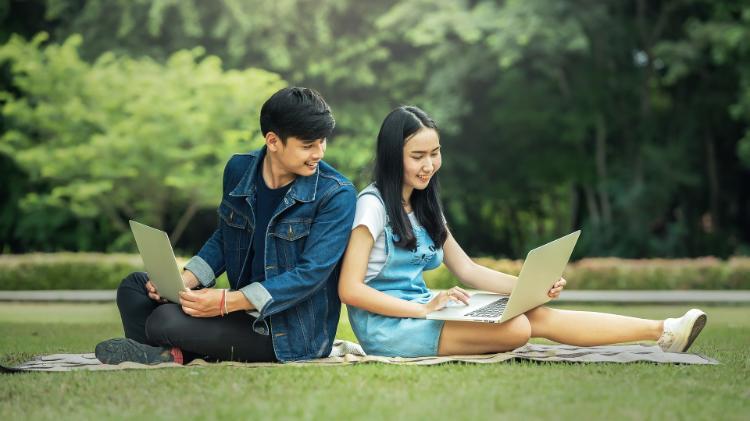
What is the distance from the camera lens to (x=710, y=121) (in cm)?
2298

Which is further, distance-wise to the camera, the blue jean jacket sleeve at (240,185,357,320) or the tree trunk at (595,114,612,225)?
the tree trunk at (595,114,612,225)

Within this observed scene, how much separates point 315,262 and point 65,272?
12078mm

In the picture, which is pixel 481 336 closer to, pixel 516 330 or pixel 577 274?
pixel 516 330

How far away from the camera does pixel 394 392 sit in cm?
441

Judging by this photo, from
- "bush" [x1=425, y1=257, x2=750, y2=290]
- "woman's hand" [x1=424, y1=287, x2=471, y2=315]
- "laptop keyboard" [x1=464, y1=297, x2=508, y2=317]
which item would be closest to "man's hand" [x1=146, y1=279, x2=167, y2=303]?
"woman's hand" [x1=424, y1=287, x2=471, y2=315]

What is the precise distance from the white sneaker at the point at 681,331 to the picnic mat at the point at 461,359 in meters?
0.04

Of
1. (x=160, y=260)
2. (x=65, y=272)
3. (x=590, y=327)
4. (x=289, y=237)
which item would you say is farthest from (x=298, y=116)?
(x=65, y=272)

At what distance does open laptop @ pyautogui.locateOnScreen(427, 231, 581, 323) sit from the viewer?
4.98 meters

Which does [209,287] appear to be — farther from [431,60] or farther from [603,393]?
[431,60]

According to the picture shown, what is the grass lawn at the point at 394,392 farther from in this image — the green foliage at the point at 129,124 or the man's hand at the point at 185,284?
the green foliage at the point at 129,124

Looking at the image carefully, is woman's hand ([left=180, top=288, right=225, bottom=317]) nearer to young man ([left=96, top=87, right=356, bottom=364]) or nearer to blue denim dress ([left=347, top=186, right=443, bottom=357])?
young man ([left=96, top=87, right=356, bottom=364])

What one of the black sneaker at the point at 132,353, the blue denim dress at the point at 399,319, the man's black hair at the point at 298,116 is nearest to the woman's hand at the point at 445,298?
the blue denim dress at the point at 399,319

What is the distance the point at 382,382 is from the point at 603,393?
3.13 feet

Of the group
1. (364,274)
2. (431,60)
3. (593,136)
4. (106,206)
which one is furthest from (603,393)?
(593,136)
